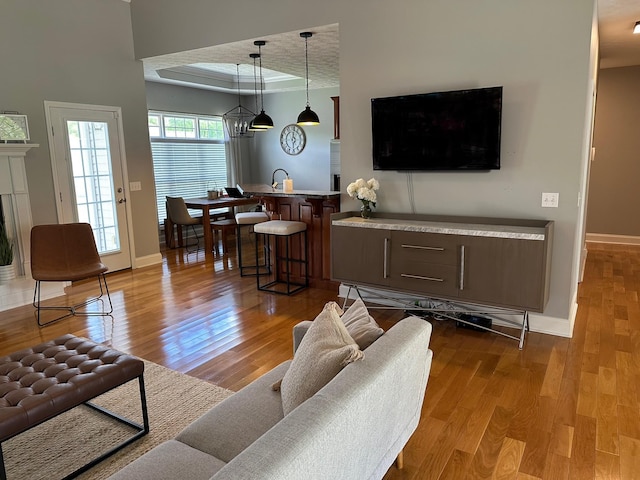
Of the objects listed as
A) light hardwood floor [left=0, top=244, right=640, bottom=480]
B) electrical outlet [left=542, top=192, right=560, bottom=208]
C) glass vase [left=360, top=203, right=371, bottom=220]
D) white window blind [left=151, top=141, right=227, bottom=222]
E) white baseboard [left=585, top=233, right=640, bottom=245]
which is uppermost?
white window blind [left=151, top=141, right=227, bottom=222]

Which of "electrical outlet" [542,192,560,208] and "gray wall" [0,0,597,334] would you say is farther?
"electrical outlet" [542,192,560,208]

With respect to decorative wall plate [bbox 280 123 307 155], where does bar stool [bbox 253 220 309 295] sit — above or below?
below

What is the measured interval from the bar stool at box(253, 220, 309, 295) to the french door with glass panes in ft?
A: 6.34

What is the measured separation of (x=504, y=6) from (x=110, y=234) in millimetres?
4822

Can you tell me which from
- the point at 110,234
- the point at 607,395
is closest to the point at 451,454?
the point at 607,395

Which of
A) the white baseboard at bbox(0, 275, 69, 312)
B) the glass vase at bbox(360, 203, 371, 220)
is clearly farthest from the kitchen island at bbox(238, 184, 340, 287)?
the white baseboard at bbox(0, 275, 69, 312)

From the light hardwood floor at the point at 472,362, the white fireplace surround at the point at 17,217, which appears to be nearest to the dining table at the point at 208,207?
the light hardwood floor at the point at 472,362

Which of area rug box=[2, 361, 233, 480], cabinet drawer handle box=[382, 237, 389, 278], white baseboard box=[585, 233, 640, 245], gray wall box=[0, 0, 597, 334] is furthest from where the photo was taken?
white baseboard box=[585, 233, 640, 245]

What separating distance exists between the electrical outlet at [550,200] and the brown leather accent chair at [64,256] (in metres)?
3.78

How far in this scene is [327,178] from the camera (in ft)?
28.3

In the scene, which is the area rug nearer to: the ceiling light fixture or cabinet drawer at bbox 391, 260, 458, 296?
cabinet drawer at bbox 391, 260, 458, 296

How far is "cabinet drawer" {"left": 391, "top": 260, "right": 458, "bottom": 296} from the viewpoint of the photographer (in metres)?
3.37

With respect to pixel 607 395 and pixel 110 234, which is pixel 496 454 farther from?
pixel 110 234

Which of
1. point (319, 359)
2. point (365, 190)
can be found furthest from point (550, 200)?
point (319, 359)
